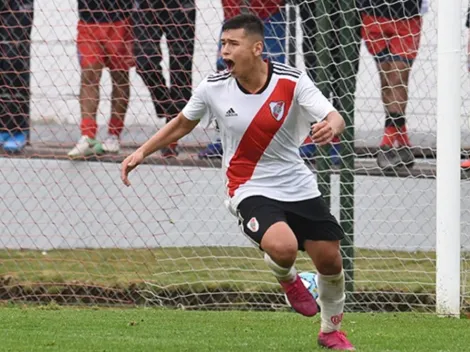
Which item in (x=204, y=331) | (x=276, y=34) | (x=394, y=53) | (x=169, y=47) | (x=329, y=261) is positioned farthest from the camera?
(x=169, y=47)

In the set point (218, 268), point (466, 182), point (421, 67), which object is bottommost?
point (218, 268)

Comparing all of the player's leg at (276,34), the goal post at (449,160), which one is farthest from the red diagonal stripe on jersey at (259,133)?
the player's leg at (276,34)

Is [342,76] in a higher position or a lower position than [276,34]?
lower

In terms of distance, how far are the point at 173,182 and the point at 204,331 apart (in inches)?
121

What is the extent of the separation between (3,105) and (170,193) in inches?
66.9

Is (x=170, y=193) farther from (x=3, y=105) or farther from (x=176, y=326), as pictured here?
(x=176, y=326)

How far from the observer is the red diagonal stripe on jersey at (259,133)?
23.5ft

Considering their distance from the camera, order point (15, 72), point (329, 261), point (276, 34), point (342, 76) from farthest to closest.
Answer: point (15, 72) < point (276, 34) < point (342, 76) < point (329, 261)

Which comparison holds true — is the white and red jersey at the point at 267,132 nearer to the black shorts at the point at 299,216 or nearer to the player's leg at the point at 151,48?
the black shorts at the point at 299,216

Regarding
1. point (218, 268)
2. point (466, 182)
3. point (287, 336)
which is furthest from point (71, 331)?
point (466, 182)

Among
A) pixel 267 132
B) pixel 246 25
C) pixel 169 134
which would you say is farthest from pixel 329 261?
pixel 246 25

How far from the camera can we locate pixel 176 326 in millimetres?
8180

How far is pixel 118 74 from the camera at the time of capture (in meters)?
11.0

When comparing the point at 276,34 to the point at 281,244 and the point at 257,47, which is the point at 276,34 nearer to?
the point at 257,47
